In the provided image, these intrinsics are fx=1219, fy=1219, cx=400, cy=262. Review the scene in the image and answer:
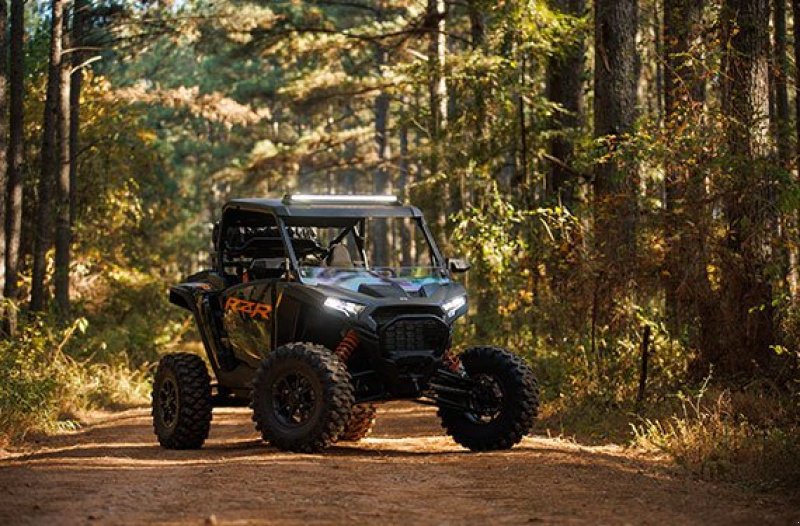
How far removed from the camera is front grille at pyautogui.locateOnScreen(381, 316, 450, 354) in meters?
11.5

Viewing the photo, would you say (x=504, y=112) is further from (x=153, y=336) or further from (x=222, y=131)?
(x=222, y=131)

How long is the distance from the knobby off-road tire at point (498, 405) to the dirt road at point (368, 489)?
0.24m

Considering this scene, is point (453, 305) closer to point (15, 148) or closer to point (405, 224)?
point (15, 148)

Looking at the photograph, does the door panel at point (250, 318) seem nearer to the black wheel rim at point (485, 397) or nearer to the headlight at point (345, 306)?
the headlight at point (345, 306)

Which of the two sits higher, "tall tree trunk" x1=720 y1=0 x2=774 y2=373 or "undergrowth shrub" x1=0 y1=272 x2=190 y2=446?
"tall tree trunk" x1=720 y1=0 x2=774 y2=373

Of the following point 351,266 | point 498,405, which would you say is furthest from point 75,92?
point 498,405

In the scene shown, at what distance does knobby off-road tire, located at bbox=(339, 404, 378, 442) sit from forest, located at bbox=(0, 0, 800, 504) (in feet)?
8.25

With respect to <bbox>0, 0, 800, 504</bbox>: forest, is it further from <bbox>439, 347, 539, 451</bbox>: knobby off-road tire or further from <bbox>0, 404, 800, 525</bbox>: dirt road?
<bbox>439, 347, 539, 451</bbox>: knobby off-road tire

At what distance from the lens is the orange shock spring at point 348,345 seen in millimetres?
11484

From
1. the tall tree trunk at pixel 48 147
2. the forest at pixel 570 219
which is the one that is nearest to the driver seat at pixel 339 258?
the forest at pixel 570 219

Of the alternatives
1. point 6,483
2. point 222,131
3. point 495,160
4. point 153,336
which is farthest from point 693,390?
point 222,131

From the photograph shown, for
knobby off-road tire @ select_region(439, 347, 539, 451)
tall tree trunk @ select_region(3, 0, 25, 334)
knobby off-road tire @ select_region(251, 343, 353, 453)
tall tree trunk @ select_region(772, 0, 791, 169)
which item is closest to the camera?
knobby off-road tire @ select_region(251, 343, 353, 453)

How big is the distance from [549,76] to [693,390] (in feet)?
33.5

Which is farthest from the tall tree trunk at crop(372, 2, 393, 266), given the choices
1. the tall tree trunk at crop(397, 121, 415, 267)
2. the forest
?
the forest
